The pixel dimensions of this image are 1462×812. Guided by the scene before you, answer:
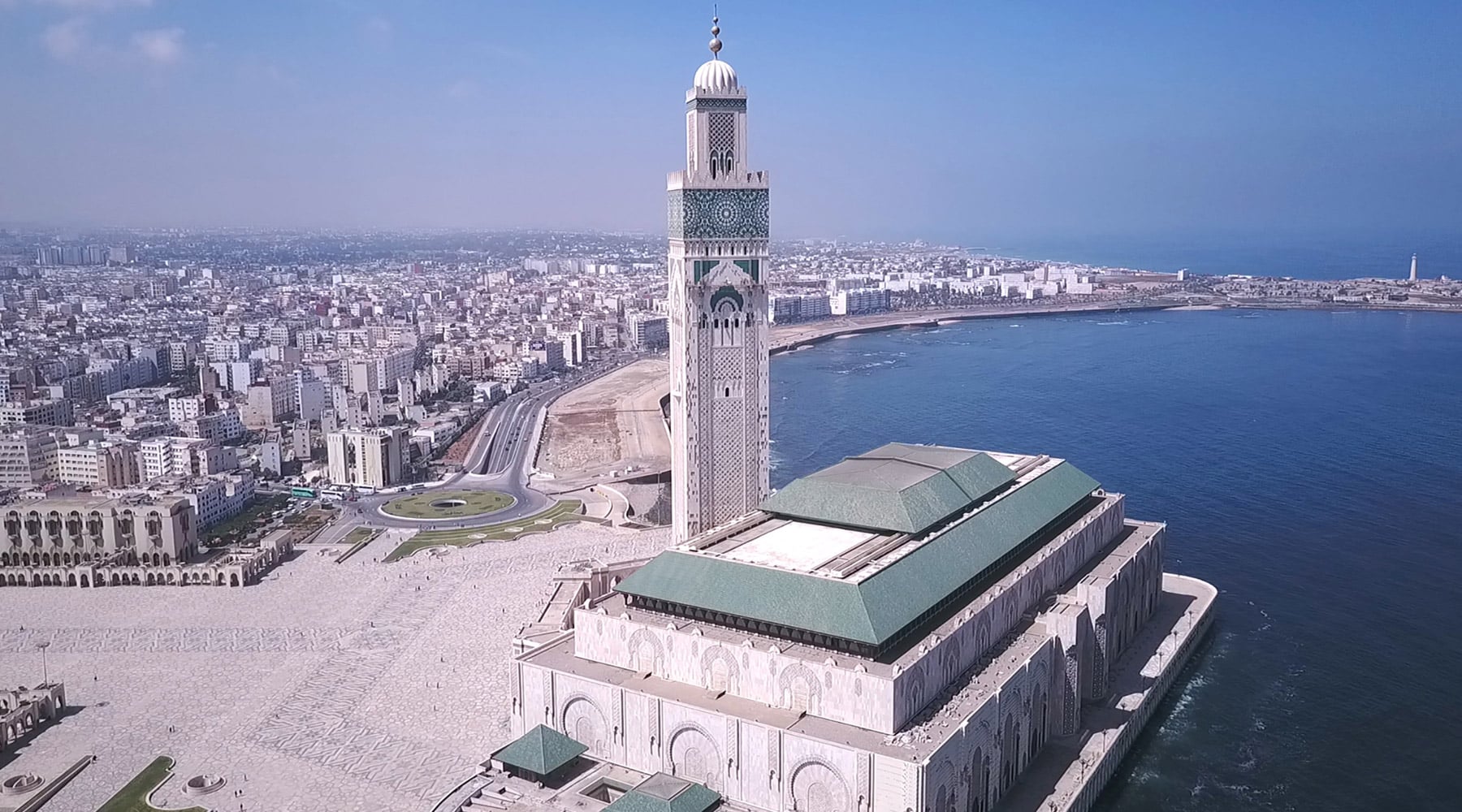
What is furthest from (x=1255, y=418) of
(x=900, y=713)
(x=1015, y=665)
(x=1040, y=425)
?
(x=900, y=713)

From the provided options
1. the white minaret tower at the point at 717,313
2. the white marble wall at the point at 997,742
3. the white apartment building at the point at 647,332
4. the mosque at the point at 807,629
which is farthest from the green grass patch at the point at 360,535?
the white apartment building at the point at 647,332

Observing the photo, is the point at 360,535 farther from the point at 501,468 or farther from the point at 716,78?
the point at 716,78

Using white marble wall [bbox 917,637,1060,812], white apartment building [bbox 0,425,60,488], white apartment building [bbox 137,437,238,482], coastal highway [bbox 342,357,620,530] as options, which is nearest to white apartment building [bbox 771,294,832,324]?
coastal highway [bbox 342,357,620,530]

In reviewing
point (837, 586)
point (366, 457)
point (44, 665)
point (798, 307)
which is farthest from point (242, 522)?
point (798, 307)

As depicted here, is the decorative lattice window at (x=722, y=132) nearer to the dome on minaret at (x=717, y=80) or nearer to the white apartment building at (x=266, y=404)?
the dome on minaret at (x=717, y=80)

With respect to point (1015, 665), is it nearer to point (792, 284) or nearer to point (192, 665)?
point (192, 665)

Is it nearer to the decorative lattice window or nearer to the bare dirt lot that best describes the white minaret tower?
the decorative lattice window
